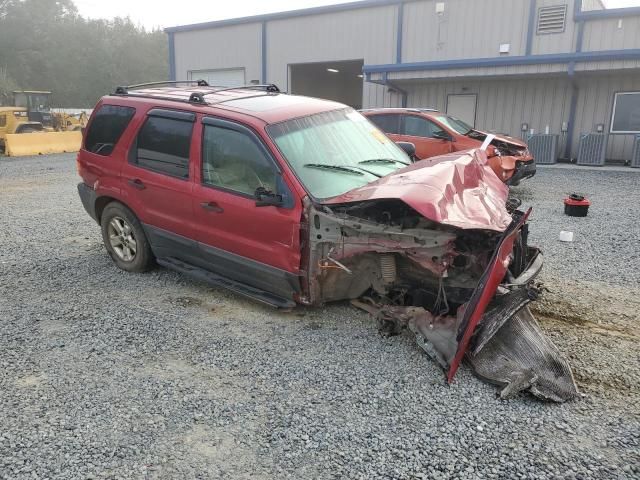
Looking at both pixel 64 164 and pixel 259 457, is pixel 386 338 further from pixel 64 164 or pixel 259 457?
pixel 64 164

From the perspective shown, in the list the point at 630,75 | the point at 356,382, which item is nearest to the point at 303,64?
the point at 630,75

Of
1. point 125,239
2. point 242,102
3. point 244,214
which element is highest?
point 242,102

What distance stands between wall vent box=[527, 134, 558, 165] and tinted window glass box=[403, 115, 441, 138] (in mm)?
6834

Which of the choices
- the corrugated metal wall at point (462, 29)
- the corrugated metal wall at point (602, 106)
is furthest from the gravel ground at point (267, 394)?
the corrugated metal wall at point (462, 29)

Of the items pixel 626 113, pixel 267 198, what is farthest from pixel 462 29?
pixel 267 198

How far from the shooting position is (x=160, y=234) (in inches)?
197

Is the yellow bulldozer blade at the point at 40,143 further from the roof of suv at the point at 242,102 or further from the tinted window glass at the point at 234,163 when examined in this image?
the tinted window glass at the point at 234,163

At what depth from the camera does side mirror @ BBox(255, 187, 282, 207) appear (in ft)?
13.2

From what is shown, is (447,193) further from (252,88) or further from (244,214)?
(252,88)

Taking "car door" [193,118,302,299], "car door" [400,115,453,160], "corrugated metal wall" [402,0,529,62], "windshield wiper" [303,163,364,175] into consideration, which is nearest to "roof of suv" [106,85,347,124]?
"car door" [193,118,302,299]

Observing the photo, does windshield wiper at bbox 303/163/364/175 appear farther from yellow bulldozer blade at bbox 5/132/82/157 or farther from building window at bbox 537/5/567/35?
yellow bulldozer blade at bbox 5/132/82/157

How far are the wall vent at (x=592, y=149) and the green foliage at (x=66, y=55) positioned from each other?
45.9 m

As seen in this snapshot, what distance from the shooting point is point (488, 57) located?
55.3 ft

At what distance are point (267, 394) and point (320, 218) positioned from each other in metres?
1.35
